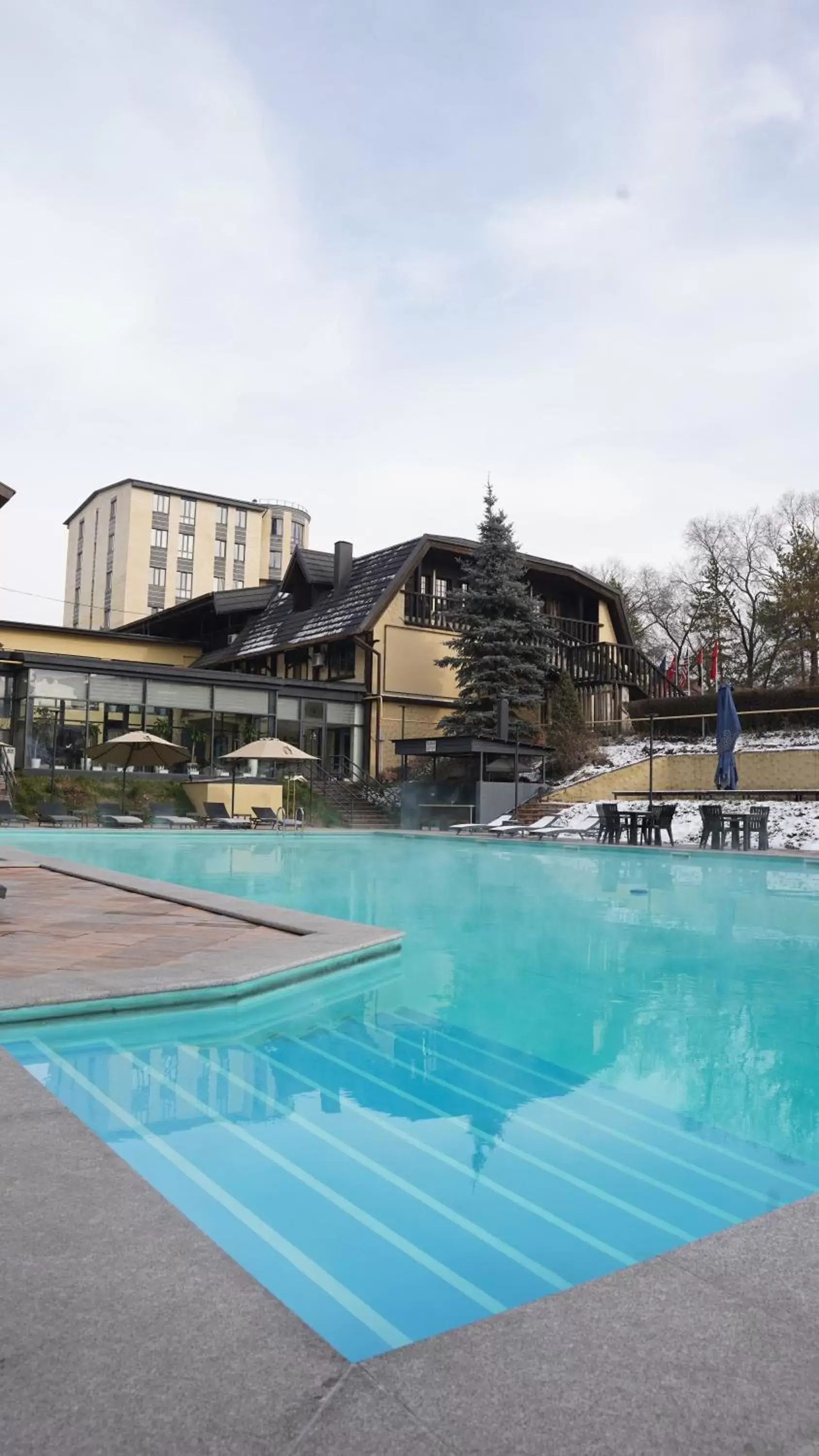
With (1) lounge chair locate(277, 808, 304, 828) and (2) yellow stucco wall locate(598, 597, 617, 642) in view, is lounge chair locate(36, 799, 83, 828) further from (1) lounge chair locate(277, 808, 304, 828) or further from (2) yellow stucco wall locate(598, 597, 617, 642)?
(2) yellow stucco wall locate(598, 597, 617, 642)

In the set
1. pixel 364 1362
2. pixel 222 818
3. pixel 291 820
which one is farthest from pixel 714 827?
pixel 364 1362

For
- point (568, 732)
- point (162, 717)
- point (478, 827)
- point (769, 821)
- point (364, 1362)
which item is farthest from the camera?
point (568, 732)

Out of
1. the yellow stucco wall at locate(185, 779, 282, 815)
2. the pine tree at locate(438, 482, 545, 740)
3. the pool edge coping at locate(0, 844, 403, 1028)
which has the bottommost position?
the pool edge coping at locate(0, 844, 403, 1028)

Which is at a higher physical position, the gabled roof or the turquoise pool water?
the gabled roof

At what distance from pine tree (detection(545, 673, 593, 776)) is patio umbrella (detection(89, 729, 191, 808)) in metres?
10.8

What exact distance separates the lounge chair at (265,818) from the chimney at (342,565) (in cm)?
1093

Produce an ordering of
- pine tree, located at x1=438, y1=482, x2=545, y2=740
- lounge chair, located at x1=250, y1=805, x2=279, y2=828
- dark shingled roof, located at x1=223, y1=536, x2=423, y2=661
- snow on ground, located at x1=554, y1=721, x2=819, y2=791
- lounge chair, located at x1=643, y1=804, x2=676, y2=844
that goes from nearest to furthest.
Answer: lounge chair, located at x1=643, y1=804, x2=676, y2=844, lounge chair, located at x1=250, y1=805, x2=279, y2=828, snow on ground, located at x1=554, y1=721, x2=819, y2=791, pine tree, located at x1=438, y1=482, x2=545, y2=740, dark shingled roof, located at x1=223, y1=536, x2=423, y2=661

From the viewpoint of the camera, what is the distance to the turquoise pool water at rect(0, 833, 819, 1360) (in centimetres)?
250

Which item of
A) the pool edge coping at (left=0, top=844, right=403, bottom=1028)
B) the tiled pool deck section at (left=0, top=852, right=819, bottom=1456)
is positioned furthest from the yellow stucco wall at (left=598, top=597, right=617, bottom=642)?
the tiled pool deck section at (left=0, top=852, right=819, bottom=1456)

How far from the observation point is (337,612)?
A: 31875mm

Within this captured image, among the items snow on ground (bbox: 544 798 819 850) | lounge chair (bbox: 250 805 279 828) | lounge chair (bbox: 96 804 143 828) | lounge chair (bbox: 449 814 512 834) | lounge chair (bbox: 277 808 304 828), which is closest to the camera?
snow on ground (bbox: 544 798 819 850)

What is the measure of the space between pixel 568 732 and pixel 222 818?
10.6 m

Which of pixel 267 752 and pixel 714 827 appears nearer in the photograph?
pixel 714 827

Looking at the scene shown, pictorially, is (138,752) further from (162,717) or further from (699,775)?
(699,775)
